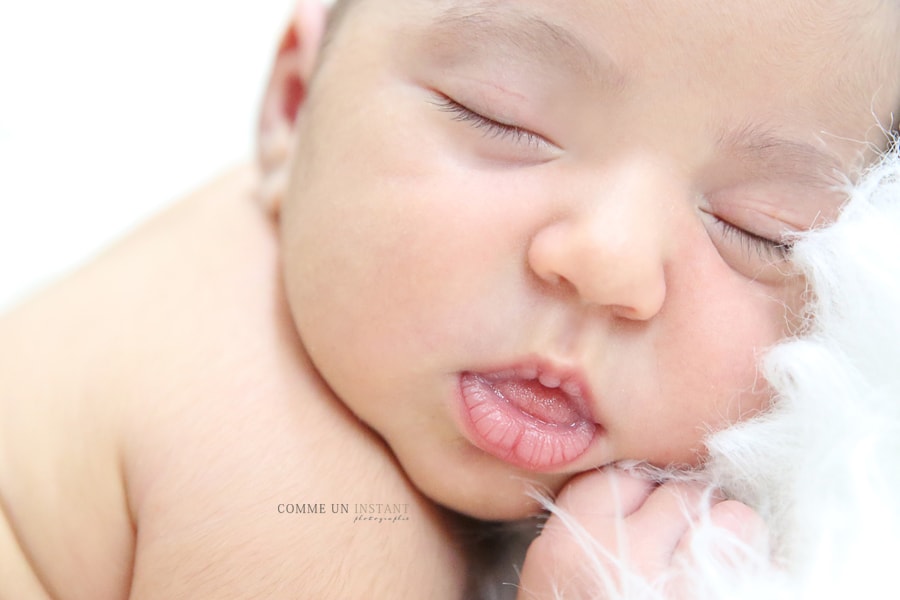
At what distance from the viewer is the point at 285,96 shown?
4.11 ft

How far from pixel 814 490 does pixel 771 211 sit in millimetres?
266

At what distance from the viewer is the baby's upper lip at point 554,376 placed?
84 centimetres

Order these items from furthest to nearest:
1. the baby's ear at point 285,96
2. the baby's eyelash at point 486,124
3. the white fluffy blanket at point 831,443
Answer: the baby's ear at point 285,96
the baby's eyelash at point 486,124
the white fluffy blanket at point 831,443

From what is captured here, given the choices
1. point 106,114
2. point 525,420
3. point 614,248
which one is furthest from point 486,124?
point 106,114

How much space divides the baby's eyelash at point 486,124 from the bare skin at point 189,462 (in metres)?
0.30

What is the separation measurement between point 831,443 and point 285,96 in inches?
31.9

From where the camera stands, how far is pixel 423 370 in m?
0.88

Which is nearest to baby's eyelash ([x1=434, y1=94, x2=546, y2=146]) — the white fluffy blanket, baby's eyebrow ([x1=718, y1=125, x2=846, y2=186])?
baby's eyebrow ([x1=718, y1=125, x2=846, y2=186])

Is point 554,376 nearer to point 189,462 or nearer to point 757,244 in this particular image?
point 757,244

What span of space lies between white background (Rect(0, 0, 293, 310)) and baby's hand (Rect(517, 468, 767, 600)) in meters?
0.98

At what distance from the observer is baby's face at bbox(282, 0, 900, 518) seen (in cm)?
84

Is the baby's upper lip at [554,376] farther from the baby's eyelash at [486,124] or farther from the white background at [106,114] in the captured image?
the white background at [106,114]

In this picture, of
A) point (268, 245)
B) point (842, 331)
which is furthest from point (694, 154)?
point (268, 245)

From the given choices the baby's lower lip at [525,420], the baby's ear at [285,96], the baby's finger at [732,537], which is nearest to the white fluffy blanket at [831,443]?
the baby's finger at [732,537]
